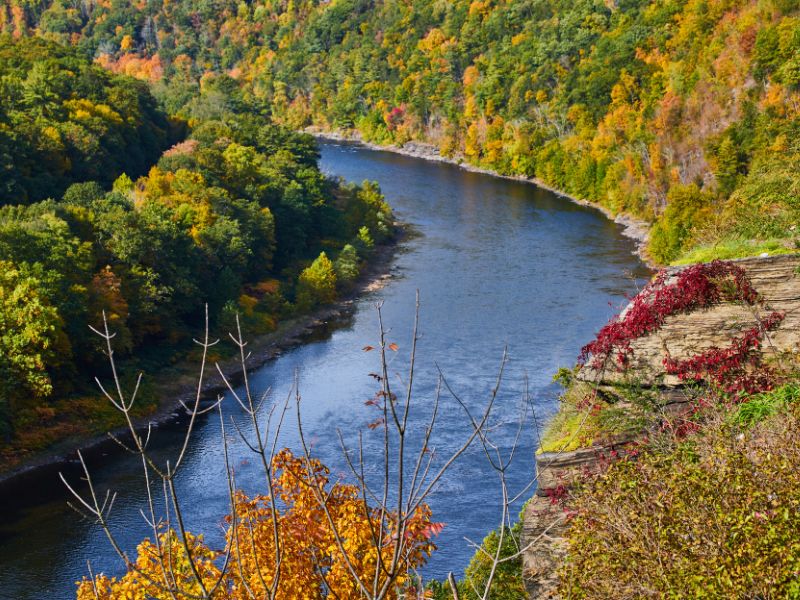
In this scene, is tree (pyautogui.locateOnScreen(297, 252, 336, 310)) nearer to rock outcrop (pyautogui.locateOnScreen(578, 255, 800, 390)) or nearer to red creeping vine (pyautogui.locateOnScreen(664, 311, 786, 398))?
rock outcrop (pyautogui.locateOnScreen(578, 255, 800, 390))

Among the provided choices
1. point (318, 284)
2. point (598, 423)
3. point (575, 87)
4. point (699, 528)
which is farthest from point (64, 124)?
point (699, 528)

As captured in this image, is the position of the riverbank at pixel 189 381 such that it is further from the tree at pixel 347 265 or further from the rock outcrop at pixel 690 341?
the rock outcrop at pixel 690 341

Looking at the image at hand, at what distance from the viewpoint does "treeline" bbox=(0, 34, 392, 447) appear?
4703cm

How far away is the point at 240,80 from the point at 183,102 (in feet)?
271

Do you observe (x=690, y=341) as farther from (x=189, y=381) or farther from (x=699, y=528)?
(x=189, y=381)

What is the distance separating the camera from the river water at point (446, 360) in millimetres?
37188

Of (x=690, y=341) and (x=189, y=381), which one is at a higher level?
(x=690, y=341)

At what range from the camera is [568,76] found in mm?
124750

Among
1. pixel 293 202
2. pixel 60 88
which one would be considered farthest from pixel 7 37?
pixel 293 202

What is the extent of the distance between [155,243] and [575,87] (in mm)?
76006

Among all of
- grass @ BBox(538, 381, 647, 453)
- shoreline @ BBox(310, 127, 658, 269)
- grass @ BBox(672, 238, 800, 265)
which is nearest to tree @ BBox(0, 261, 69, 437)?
grass @ BBox(538, 381, 647, 453)

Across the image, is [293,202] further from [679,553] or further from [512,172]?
[679,553]

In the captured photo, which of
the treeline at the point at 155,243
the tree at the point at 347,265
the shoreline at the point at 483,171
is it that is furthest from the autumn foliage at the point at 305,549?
the shoreline at the point at 483,171

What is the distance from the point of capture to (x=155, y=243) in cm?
5788
